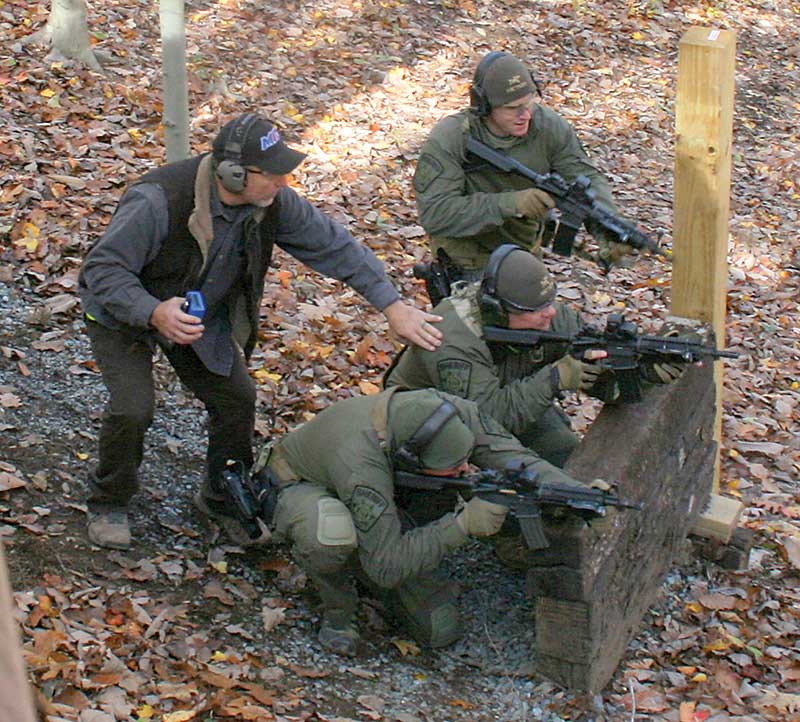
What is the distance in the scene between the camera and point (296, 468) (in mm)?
5473

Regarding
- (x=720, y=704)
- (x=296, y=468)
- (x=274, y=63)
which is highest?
(x=274, y=63)

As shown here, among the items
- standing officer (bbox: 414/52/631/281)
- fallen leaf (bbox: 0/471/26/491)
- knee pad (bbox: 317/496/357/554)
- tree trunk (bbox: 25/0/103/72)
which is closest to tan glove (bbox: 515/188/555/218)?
standing officer (bbox: 414/52/631/281)

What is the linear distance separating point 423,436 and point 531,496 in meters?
0.53

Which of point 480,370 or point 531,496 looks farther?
point 480,370

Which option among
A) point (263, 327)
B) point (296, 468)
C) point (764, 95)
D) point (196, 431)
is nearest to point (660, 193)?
point (764, 95)

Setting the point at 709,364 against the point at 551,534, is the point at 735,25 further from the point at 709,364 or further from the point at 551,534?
the point at 551,534

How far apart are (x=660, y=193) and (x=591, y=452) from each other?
6845mm

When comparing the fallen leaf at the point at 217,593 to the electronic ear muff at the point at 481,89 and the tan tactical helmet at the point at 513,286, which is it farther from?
the electronic ear muff at the point at 481,89

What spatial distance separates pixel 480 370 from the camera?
18.3ft

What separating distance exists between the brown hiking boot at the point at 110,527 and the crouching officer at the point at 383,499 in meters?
0.76

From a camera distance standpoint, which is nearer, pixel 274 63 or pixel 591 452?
pixel 591 452

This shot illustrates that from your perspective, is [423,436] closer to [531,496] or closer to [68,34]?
[531,496]

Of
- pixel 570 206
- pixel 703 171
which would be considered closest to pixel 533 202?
pixel 570 206

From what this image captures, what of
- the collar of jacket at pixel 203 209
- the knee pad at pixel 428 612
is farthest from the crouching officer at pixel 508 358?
the collar of jacket at pixel 203 209
